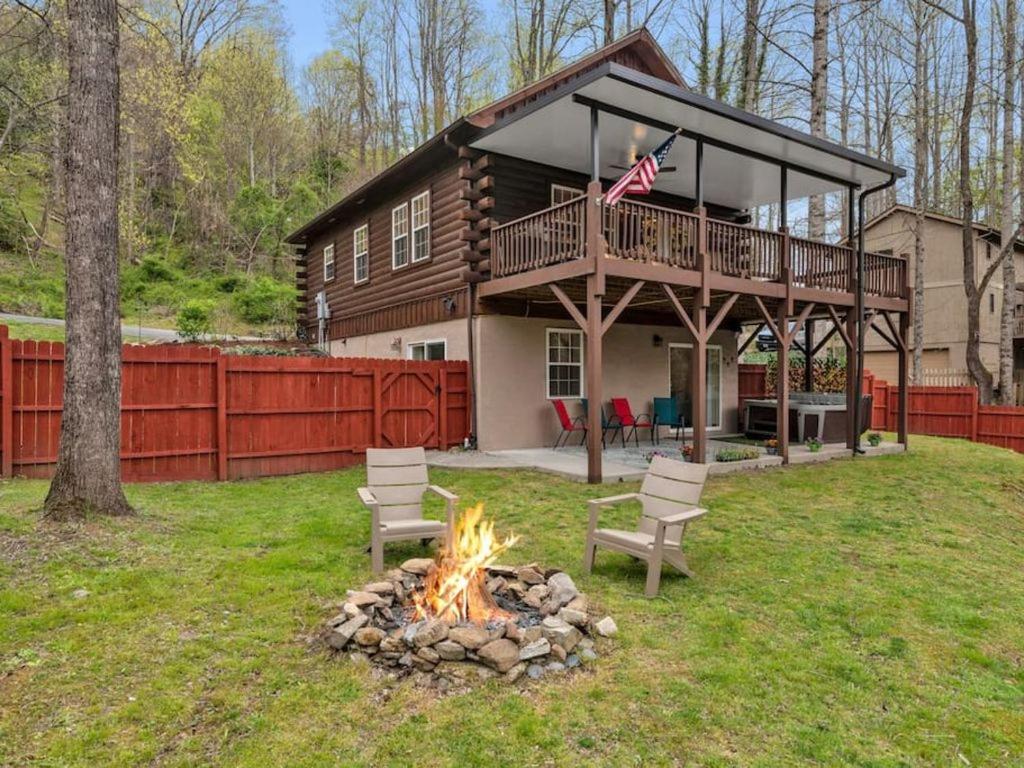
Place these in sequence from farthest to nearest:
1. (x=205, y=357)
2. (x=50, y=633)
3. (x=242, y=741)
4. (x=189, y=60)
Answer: (x=189, y=60) < (x=205, y=357) < (x=50, y=633) < (x=242, y=741)

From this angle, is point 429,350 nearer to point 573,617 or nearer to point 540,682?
point 573,617

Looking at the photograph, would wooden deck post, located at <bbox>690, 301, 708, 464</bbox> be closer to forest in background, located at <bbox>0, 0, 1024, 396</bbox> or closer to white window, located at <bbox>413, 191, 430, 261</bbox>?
white window, located at <bbox>413, 191, 430, 261</bbox>

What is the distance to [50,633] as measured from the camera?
3.49m

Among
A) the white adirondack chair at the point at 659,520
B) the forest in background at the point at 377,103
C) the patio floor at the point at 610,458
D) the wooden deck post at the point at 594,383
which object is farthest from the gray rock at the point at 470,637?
the forest in background at the point at 377,103

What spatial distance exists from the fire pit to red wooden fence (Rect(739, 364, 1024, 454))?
1390 cm

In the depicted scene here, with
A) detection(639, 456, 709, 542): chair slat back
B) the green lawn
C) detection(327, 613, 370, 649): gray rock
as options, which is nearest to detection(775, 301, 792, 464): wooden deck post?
the green lawn

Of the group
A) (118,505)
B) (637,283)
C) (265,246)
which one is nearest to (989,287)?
(637,283)

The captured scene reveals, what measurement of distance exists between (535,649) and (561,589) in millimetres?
717

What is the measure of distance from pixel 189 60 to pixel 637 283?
26879 mm

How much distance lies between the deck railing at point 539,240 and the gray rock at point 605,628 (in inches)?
234

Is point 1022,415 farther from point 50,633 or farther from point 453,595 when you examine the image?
point 50,633

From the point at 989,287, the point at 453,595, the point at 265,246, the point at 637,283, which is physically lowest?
the point at 453,595

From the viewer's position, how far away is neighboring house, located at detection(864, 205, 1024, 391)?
22.2m

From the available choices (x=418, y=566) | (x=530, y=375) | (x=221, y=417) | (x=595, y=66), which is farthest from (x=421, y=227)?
(x=418, y=566)
